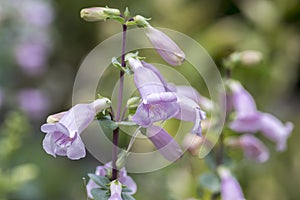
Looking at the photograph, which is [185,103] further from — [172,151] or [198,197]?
[198,197]

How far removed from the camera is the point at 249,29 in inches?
153

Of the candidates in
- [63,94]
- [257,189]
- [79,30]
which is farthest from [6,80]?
[257,189]

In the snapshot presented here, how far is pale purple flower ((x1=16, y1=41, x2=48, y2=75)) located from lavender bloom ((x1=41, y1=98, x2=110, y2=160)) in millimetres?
2032

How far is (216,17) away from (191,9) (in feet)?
0.64

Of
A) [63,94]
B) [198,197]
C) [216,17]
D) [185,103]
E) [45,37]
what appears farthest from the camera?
[216,17]

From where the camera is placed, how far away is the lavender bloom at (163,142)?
1244 mm

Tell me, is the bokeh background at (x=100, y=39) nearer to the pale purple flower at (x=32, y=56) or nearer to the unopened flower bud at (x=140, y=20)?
the pale purple flower at (x=32, y=56)

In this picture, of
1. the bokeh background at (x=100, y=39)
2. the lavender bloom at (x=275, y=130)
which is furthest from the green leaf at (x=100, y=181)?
the bokeh background at (x=100, y=39)

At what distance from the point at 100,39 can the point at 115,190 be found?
287cm

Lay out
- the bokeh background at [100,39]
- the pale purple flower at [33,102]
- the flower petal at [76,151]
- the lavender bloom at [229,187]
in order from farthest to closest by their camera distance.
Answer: the pale purple flower at [33,102]
the bokeh background at [100,39]
the lavender bloom at [229,187]
the flower petal at [76,151]

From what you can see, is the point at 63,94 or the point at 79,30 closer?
the point at 63,94

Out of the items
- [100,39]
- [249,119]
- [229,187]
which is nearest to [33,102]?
[100,39]

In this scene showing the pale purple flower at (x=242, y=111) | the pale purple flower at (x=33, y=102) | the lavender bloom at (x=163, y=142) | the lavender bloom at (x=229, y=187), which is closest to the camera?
the lavender bloom at (x=163, y=142)

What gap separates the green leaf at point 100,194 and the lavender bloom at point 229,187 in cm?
49
